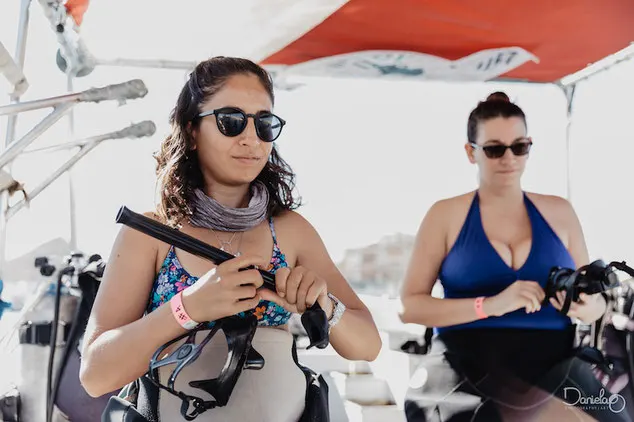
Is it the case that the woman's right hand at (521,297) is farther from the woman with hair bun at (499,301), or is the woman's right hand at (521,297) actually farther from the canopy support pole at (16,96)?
the canopy support pole at (16,96)

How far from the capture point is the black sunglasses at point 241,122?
132 cm

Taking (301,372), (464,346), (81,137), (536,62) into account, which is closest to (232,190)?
(301,372)

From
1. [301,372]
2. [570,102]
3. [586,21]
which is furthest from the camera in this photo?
[570,102]

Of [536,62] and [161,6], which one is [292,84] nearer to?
[161,6]

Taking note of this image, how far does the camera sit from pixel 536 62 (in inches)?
137

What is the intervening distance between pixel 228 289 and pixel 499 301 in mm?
1164

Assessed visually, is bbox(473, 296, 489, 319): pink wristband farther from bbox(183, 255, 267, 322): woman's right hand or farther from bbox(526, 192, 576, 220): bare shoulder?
bbox(183, 255, 267, 322): woman's right hand

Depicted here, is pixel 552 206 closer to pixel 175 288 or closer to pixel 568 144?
pixel 175 288

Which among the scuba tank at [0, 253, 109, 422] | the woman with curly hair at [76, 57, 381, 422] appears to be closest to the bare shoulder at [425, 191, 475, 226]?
the woman with curly hair at [76, 57, 381, 422]

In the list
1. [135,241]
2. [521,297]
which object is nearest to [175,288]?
[135,241]

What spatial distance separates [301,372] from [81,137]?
90.0 inches

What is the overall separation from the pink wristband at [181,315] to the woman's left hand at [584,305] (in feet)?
4.03

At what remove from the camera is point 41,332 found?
Result: 99.7 inches

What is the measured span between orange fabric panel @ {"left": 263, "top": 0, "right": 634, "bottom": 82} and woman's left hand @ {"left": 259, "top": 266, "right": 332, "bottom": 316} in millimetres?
1972
